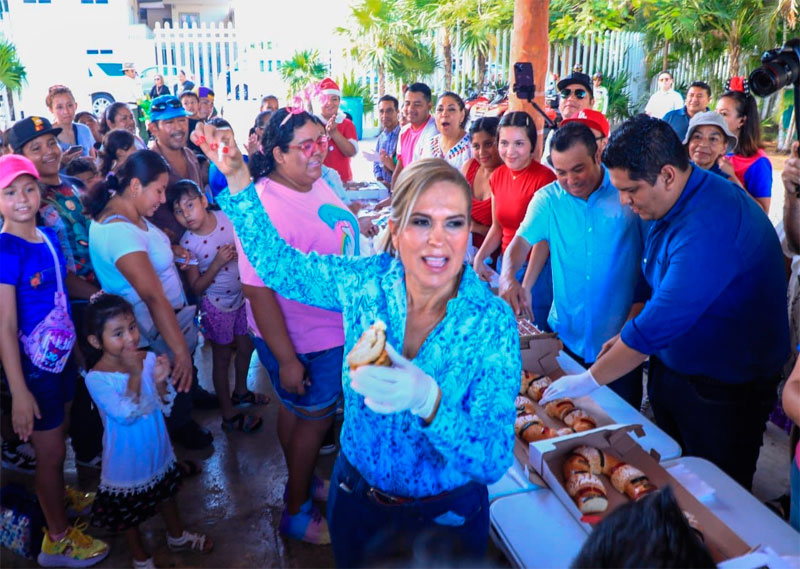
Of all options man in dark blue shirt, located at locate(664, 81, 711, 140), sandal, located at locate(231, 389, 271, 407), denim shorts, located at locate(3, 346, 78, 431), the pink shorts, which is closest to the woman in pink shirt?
denim shorts, located at locate(3, 346, 78, 431)

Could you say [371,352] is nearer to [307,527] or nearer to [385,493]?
→ [385,493]

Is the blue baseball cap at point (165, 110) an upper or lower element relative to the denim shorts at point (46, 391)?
upper

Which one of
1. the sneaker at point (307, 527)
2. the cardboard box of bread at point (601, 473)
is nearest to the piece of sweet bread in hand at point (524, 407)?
the cardboard box of bread at point (601, 473)

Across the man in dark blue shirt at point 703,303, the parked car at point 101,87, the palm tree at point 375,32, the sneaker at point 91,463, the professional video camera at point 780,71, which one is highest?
the palm tree at point 375,32

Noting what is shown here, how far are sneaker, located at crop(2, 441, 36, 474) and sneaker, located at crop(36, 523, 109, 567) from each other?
686mm

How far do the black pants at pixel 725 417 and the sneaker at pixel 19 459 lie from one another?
2996mm

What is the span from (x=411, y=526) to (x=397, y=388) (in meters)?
0.50

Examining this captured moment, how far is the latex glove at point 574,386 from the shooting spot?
2193 millimetres

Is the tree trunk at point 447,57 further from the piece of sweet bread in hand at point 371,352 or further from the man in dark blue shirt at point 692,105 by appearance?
the piece of sweet bread in hand at point 371,352

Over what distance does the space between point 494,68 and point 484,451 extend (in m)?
14.1

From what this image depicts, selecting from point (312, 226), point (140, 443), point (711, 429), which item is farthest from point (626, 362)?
point (140, 443)

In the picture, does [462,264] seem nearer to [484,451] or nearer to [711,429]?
[484,451]

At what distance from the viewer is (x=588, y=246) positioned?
263 cm

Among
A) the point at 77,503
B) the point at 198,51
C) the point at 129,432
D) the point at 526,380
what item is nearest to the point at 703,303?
the point at 526,380
